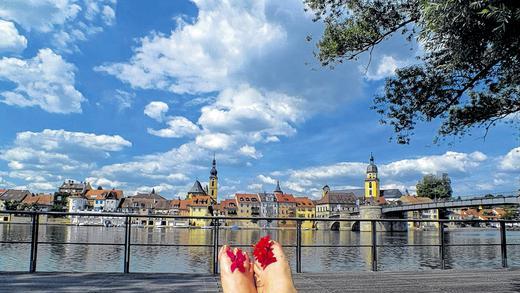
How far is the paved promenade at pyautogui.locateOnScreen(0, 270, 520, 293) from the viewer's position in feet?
15.0

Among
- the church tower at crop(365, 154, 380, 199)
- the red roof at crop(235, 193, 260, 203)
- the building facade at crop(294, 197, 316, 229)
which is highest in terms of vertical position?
the church tower at crop(365, 154, 380, 199)

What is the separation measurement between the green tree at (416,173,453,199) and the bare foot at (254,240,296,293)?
94.4m

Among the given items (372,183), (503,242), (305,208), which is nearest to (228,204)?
(305,208)

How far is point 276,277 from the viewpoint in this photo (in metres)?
2.19

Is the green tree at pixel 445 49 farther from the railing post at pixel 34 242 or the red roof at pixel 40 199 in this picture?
the red roof at pixel 40 199

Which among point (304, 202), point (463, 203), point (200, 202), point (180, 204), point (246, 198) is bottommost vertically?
point (180, 204)

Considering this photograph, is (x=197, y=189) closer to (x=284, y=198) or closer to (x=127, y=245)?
(x=284, y=198)

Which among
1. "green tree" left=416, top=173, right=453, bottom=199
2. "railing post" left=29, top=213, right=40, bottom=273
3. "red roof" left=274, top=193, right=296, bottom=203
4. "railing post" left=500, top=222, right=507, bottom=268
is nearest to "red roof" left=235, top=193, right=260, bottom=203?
"red roof" left=274, top=193, right=296, bottom=203

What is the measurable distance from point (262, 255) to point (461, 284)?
405cm

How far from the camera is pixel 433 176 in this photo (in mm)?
95375

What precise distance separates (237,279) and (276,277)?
0.20 m

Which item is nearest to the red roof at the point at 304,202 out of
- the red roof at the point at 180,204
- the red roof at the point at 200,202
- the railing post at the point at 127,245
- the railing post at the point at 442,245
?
the red roof at the point at 200,202

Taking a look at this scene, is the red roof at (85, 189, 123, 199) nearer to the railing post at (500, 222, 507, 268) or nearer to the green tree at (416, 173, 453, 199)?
the green tree at (416, 173, 453, 199)

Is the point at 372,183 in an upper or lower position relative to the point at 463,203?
upper
